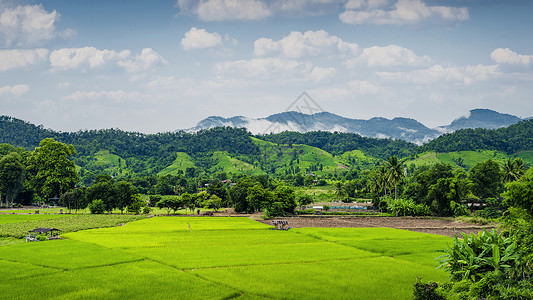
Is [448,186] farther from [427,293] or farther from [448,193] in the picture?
[427,293]

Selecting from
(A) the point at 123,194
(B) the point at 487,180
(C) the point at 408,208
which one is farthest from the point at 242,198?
(B) the point at 487,180

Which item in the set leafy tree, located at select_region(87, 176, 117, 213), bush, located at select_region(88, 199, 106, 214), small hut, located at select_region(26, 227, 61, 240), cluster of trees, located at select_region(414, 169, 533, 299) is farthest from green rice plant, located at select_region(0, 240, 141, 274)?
leafy tree, located at select_region(87, 176, 117, 213)

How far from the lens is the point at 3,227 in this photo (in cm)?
4516

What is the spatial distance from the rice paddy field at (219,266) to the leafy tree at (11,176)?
44836 millimetres

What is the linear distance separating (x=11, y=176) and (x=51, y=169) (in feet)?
24.1

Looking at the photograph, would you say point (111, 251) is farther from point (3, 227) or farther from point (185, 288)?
point (3, 227)

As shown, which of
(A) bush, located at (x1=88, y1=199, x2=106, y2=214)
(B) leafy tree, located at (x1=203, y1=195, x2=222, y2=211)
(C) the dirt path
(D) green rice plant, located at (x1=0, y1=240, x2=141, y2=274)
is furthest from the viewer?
(B) leafy tree, located at (x1=203, y1=195, x2=222, y2=211)

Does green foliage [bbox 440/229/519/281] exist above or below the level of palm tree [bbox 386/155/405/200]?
below

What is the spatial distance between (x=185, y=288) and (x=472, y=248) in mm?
15795

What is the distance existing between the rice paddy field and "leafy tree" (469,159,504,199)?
1344 inches

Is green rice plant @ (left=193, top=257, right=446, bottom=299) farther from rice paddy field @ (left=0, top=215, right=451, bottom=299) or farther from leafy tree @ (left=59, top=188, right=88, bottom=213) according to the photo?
leafy tree @ (left=59, top=188, right=88, bottom=213)

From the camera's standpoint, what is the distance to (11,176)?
251 feet

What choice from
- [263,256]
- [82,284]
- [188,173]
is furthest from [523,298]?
[188,173]

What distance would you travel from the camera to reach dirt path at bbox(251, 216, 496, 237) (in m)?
48.8
